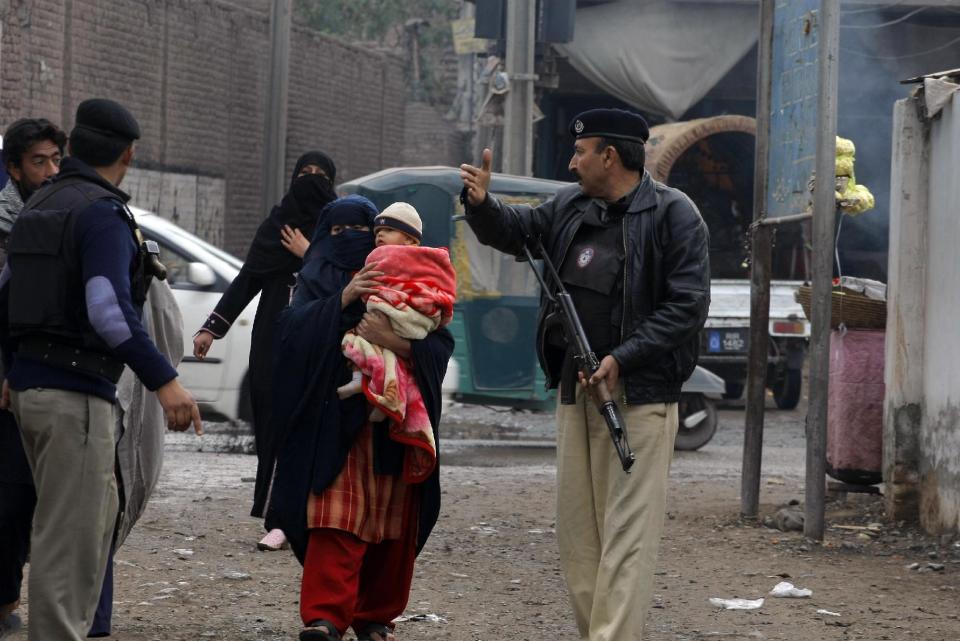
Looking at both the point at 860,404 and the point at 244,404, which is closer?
the point at 860,404

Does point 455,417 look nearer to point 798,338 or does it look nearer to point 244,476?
point 798,338

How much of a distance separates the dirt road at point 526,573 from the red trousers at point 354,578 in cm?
37

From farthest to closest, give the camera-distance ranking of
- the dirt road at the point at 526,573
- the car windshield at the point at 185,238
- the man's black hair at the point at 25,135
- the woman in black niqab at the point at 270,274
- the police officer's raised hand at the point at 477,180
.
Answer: the car windshield at the point at 185,238, the woman in black niqab at the point at 270,274, the dirt road at the point at 526,573, the man's black hair at the point at 25,135, the police officer's raised hand at the point at 477,180

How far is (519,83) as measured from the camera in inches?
587

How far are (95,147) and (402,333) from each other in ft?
3.91

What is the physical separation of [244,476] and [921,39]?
37.8 ft

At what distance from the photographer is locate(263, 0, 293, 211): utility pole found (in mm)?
16750

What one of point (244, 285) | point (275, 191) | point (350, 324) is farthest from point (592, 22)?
point (350, 324)

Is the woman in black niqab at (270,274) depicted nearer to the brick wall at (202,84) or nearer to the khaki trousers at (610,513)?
the khaki trousers at (610,513)

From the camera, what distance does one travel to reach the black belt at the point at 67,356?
4.12 meters

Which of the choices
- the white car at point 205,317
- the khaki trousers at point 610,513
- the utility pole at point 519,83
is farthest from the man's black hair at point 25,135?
the utility pole at point 519,83

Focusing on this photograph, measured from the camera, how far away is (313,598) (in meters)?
4.89

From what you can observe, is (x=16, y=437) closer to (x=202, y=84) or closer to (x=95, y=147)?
(x=95, y=147)

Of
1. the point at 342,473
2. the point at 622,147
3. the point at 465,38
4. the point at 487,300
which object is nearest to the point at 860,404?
the point at 622,147
